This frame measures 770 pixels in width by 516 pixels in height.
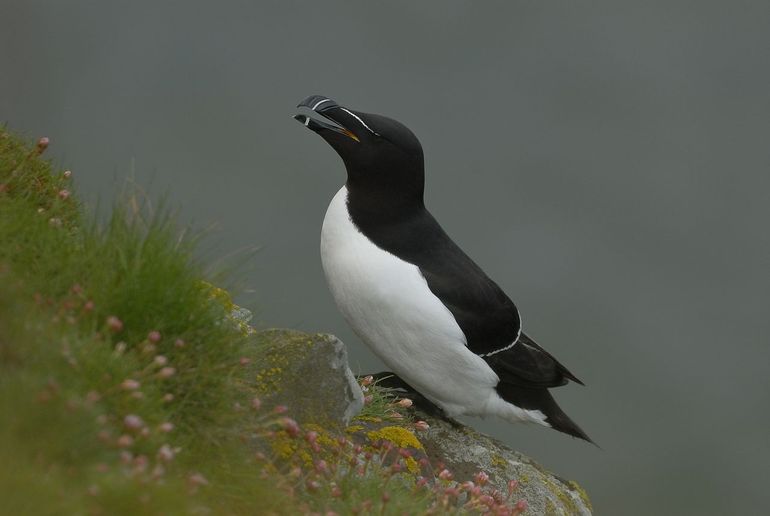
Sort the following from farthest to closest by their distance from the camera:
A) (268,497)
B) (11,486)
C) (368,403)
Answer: (368,403), (268,497), (11,486)

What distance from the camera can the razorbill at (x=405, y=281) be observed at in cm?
730

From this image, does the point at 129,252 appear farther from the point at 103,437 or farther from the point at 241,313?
the point at 241,313

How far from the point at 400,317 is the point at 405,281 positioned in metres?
0.22

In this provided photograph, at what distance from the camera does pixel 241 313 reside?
732 centimetres

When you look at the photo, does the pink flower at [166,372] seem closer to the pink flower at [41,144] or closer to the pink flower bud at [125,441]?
the pink flower bud at [125,441]

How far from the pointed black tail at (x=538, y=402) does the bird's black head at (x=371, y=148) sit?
1.46 metres

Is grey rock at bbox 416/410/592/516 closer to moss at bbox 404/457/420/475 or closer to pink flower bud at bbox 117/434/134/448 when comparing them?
moss at bbox 404/457/420/475

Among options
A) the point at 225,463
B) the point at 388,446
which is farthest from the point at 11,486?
the point at 388,446

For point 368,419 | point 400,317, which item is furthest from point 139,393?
point 400,317

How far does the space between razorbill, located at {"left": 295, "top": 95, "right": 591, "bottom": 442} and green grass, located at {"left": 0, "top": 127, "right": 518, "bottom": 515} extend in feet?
5.07

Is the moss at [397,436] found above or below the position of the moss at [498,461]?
above

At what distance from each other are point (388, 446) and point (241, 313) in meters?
1.88

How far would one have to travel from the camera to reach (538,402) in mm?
8156

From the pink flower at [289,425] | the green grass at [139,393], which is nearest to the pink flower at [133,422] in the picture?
the green grass at [139,393]
